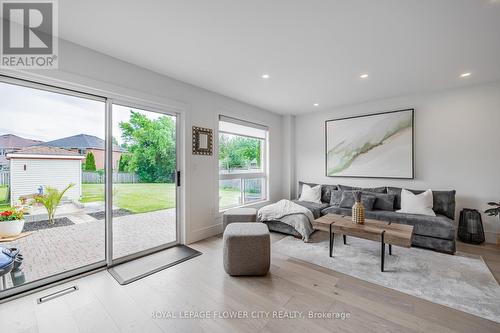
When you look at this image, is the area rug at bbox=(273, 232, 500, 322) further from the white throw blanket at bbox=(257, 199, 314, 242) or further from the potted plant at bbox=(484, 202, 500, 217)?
the potted plant at bbox=(484, 202, 500, 217)

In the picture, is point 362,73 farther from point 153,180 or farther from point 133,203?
point 133,203

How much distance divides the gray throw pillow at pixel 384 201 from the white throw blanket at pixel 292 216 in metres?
1.35

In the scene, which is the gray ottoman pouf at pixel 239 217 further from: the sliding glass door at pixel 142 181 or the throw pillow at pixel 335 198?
the throw pillow at pixel 335 198

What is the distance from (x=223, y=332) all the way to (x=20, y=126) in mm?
2757

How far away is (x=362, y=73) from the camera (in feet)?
10.2

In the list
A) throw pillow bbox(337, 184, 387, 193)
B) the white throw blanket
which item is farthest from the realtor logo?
throw pillow bbox(337, 184, 387, 193)

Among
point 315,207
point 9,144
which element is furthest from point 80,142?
point 315,207

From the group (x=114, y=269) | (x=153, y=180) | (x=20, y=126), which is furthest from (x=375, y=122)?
(x=20, y=126)

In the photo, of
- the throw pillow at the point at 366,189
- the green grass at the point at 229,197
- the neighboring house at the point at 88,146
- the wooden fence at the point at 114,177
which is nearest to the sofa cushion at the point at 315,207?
the throw pillow at the point at 366,189

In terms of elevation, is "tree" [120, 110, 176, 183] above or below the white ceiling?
below

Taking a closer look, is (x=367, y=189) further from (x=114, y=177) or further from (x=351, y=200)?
(x=114, y=177)

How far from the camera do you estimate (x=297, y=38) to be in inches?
88.1

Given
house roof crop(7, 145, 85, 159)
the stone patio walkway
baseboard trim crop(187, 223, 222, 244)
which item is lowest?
baseboard trim crop(187, 223, 222, 244)

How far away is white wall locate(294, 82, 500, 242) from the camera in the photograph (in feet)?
11.2
